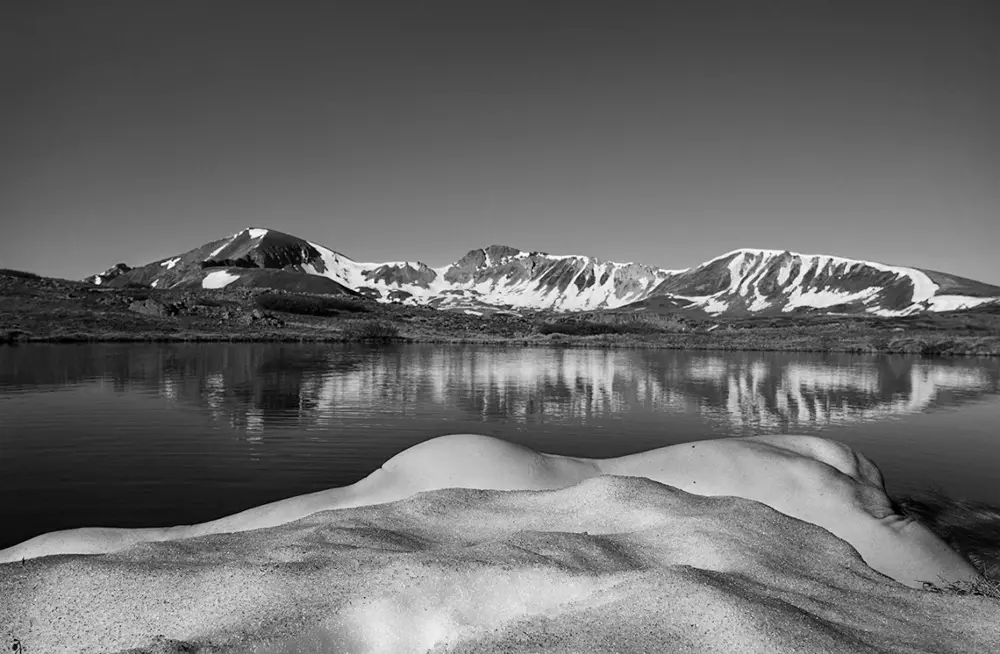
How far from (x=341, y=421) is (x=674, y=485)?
17.4 metres

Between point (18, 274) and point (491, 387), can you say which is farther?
point (18, 274)

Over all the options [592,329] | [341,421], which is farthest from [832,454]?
[592,329]

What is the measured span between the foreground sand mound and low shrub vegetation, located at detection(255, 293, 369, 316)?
136163 mm

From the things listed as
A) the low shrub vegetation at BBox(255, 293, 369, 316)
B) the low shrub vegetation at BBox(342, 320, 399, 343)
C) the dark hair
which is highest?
the low shrub vegetation at BBox(255, 293, 369, 316)

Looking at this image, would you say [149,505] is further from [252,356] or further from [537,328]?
[537,328]

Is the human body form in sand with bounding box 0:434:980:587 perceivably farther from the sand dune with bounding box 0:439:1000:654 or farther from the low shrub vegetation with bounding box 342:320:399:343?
the low shrub vegetation with bounding box 342:320:399:343

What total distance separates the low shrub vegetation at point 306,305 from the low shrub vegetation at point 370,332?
85.3 feet

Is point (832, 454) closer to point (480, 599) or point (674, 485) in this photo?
point (674, 485)

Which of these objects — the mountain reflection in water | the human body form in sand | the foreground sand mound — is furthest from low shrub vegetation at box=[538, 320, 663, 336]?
the foreground sand mound

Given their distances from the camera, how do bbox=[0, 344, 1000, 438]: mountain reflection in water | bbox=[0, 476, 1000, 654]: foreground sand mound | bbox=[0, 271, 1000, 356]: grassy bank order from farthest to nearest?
bbox=[0, 271, 1000, 356]: grassy bank < bbox=[0, 344, 1000, 438]: mountain reflection in water < bbox=[0, 476, 1000, 654]: foreground sand mound

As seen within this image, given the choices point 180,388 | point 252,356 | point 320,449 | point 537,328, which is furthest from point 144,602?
point 537,328

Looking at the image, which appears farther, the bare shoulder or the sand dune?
the bare shoulder

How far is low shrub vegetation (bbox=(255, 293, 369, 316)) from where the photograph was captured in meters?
141

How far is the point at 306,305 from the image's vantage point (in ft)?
490
